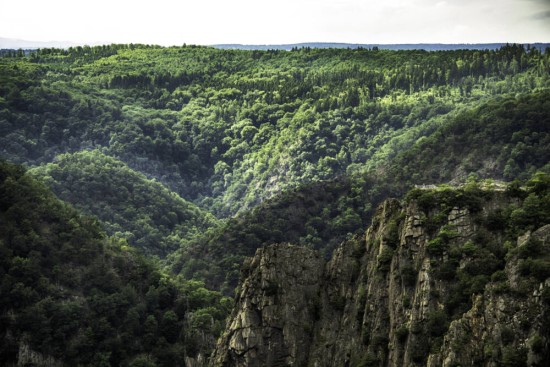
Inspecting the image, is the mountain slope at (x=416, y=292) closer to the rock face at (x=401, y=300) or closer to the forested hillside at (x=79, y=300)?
the rock face at (x=401, y=300)

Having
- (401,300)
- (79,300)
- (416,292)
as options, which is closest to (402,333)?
(416,292)

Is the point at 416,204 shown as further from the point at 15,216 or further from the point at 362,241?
the point at 15,216

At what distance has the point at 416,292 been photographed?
8081 cm

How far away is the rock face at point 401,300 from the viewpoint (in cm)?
7119

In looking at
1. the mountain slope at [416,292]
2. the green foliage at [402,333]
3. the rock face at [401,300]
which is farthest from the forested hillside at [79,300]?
the green foliage at [402,333]

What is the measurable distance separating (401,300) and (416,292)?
84.8 inches

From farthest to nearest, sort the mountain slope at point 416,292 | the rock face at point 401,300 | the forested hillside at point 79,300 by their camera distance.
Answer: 1. the forested hillside at point 79,300
2. the mountain slope at point 416,292
3. the rock face at point 401,300

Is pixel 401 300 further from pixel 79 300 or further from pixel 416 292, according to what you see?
pixel 79 300

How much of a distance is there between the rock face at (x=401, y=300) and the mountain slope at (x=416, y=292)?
10cm

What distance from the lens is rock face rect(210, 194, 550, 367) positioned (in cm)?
7119

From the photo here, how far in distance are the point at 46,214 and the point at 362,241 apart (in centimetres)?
7395

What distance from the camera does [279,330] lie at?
9331cm

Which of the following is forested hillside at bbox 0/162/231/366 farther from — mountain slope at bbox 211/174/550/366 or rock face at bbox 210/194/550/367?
mountain slope at bbox 211/174/550/366

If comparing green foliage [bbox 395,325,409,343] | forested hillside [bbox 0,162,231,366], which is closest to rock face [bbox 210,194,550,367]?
green foliage [bbox 395,325,409,343]
